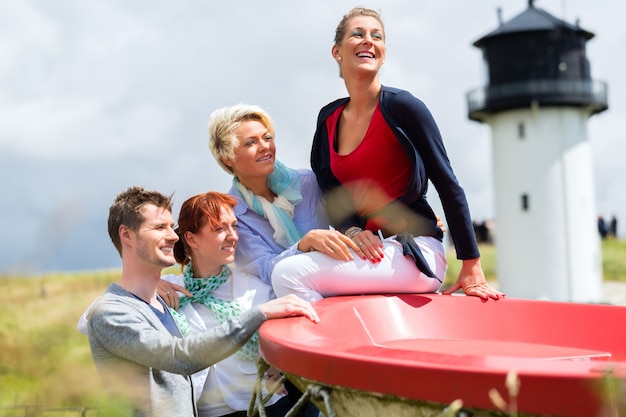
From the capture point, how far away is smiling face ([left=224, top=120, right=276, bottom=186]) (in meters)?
2.65

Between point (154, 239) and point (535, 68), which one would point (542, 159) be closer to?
point (535, 68)

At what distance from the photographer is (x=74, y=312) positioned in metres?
1.01

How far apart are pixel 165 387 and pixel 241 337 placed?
0.79 feet

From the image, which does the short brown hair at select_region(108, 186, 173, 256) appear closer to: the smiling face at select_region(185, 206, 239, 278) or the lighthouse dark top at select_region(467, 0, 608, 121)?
the smiling face at select_region(185, 206, 239, 278)

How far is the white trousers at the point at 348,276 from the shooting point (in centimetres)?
236

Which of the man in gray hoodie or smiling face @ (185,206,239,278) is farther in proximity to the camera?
smiling face @ (185,206,239,278)

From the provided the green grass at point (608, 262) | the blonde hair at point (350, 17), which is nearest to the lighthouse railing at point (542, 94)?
the green grass at point (608, 262)

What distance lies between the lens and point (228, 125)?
2.68 m

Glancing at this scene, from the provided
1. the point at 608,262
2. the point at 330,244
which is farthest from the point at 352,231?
the point at 608,262

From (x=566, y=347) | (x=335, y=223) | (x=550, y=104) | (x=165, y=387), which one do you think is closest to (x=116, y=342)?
(x=165, y=387)

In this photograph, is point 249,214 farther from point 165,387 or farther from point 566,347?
point 566,347

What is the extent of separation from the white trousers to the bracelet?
98 millimetres

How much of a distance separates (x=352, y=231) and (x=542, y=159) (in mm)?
24285

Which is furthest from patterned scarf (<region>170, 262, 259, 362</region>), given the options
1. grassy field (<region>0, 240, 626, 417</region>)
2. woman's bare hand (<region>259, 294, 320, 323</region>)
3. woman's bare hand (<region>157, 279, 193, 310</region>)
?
grassy field (<region>0, 240, 626, 417</region>)
